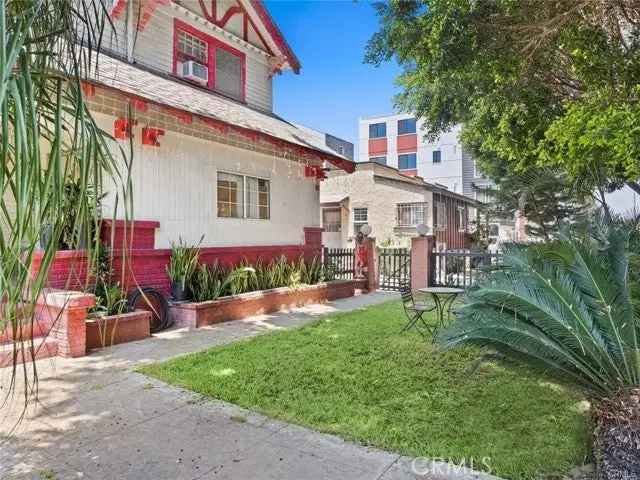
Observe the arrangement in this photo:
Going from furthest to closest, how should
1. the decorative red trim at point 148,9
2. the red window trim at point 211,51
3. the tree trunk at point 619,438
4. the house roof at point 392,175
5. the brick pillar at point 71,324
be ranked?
the house roof at point 392,175 → the red window trim at point 211,51 → the decorative red trim at point 148,9 → the brick pillar at point 71,324 → the tree trunk at point 619,438

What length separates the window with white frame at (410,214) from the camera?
22.1 m

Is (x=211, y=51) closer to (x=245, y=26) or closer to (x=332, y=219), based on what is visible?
(x=245, y=26)

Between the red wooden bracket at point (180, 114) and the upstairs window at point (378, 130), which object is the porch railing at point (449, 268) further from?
the upstairs window at point (378, 130)

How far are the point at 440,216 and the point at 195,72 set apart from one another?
633 inches

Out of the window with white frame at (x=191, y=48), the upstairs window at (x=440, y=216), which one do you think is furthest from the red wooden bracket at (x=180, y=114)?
the upstairs window at (x=440, y=216)

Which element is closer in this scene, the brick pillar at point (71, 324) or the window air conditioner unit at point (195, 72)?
the brick pillar at point (71, 324)

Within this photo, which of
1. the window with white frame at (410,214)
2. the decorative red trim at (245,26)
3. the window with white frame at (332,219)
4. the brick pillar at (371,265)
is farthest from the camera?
the window with white frame at (332,219)

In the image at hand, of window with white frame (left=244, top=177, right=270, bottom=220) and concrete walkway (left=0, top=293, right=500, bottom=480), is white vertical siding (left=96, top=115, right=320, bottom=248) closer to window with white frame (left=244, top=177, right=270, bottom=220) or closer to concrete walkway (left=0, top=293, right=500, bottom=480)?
window with white frame (left=244, top=177, right=270, bottom=220)

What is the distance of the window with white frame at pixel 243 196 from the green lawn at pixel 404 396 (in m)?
4.17

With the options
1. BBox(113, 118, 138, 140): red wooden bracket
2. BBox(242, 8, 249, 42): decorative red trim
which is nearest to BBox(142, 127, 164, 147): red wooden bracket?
BBox(113, 118, 138, 140): red wooden bracket

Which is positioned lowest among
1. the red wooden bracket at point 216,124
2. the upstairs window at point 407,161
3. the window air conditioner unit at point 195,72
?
the red wooden bracket at point 216,124

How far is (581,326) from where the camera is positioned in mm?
3139

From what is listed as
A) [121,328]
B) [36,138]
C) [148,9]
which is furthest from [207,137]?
[36,138]

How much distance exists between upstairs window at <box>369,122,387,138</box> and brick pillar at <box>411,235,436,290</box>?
1140 inches
